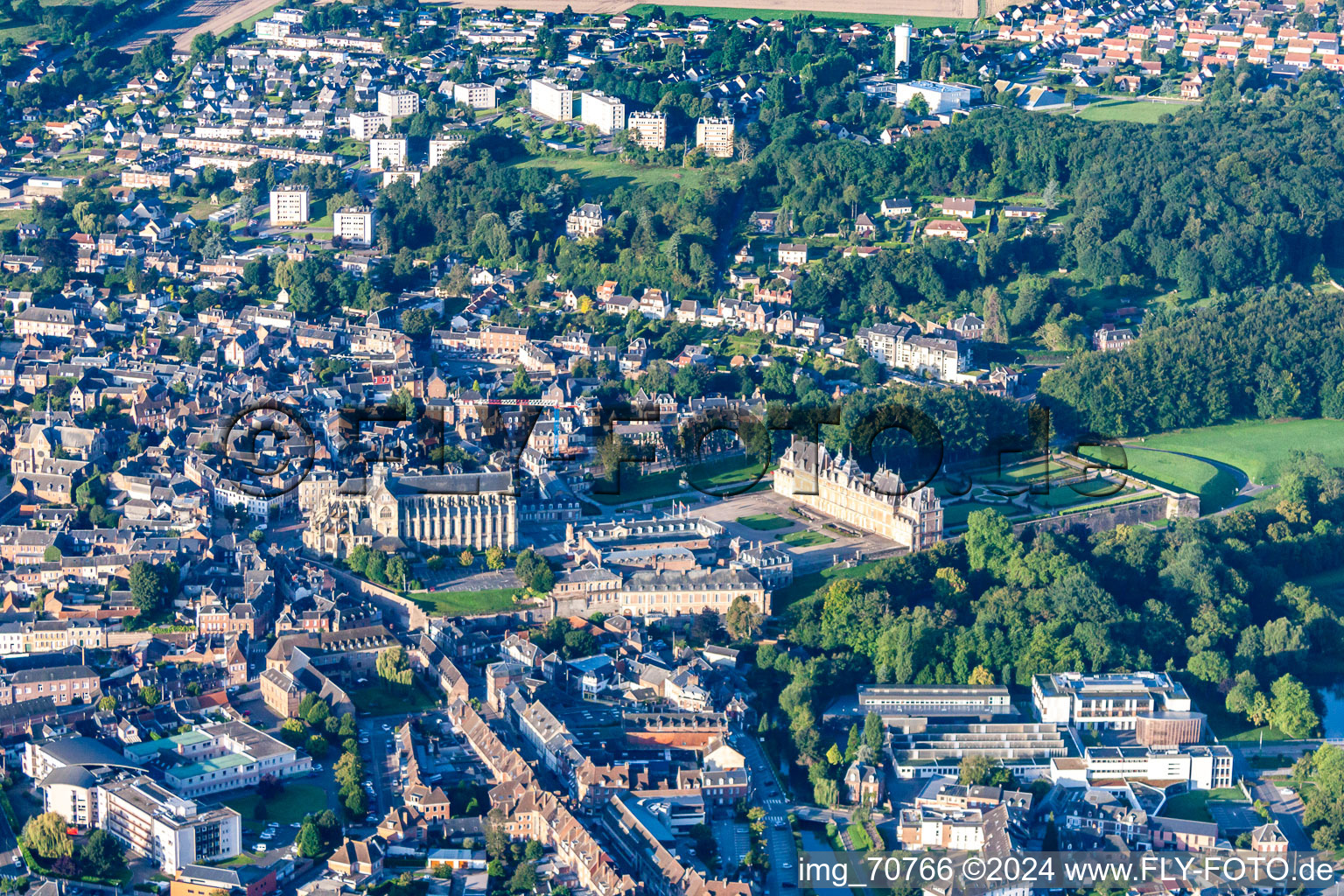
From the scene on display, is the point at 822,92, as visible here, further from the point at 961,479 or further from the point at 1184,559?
the point at 1184,559

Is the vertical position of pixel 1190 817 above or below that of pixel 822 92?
below

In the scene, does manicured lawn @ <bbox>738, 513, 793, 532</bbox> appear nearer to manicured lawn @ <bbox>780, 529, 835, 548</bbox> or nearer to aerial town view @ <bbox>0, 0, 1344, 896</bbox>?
aerial town view @ <bbox>0, 0, 1344, 896</bbox>

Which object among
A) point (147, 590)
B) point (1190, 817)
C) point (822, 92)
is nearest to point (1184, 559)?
point (1190, 817)

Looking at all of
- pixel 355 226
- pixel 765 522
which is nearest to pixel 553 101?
pixel 355 226

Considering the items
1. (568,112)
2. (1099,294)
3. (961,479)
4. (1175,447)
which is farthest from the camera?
(568,112)

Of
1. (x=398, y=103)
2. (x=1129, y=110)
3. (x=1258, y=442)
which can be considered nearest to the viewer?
(x=1258, y=442)

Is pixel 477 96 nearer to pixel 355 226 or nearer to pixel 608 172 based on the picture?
pixel 608 172

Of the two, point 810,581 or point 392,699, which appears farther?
point 810,581

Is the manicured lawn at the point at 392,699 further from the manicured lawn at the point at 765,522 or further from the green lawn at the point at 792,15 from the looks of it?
the green lawn at the point at 792,15
